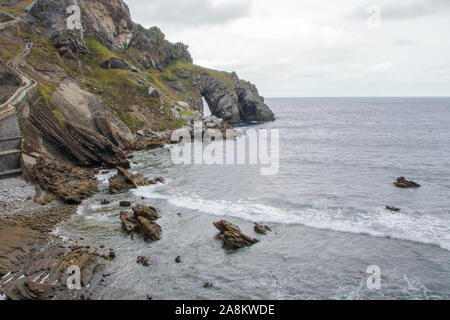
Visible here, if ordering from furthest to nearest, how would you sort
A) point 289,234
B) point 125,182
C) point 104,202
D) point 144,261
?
point 125,182 → point 104,202 → point 289,234 → point 144,261

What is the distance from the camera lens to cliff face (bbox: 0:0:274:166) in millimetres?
42969

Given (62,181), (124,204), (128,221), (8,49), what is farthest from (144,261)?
(8,49)

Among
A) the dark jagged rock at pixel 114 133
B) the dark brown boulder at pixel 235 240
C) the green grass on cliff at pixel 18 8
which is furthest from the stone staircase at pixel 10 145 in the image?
the green grass on cliff at pixel 18 8

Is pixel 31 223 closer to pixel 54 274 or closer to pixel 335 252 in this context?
pixel 54 274

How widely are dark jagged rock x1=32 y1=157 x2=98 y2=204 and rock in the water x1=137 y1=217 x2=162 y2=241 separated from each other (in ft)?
31.3

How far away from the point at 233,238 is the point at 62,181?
Result: 20.3 meters

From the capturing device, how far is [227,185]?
38969 millimetres

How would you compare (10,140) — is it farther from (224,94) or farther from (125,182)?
Result: (224,94)

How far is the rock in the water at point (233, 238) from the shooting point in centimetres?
2312

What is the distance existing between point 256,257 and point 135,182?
66.7 feet

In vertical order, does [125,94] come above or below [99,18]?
below

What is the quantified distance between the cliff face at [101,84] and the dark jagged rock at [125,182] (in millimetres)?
7246

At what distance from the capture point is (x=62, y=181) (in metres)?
32.4

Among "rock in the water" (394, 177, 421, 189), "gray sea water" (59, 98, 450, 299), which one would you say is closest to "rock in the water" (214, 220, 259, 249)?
"gray sea water" (59, 98, 450, 299)
